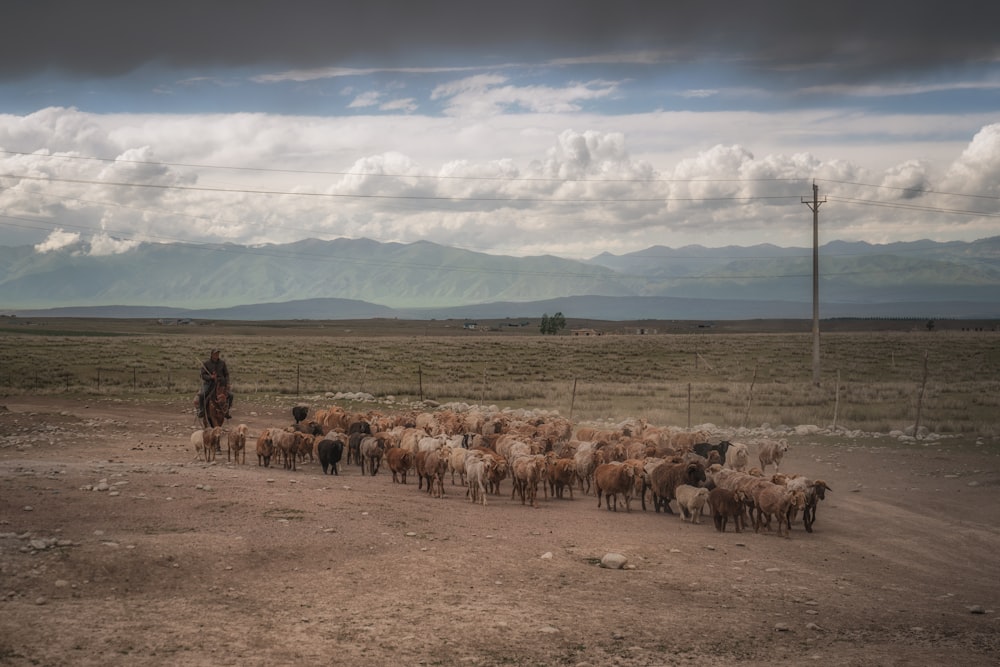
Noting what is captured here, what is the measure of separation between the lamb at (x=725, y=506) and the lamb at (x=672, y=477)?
1.18 metres

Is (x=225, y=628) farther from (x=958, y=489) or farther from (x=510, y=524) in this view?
(x=958, y=489)

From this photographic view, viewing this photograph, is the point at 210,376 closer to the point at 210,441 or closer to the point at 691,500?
the point at 210,441

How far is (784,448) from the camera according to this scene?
2014cm

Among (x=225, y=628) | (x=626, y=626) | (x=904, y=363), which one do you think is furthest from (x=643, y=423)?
(x=904, y=363)

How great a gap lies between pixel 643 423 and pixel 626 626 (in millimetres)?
14430

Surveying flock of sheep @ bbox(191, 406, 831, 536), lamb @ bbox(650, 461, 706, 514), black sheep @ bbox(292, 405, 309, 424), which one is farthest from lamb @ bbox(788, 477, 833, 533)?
black sheep @ bbox(292, 405, 309, 424)

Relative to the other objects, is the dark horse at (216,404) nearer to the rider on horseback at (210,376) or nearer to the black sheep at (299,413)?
the rider on horseback at (210,376)

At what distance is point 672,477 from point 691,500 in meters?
0.98

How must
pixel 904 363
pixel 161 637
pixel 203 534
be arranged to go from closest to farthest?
pixel 161 637, pixel 203 534, pixel 904 363

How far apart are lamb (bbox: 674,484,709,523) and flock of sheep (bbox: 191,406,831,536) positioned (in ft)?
0.06

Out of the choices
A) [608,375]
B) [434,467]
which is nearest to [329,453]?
[434,467]

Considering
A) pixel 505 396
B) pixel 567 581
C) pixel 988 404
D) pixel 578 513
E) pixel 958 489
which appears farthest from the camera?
pixel 505 396

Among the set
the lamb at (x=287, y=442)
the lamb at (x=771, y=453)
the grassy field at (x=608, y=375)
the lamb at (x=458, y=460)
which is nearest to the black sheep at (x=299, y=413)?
the lamb at (x=287, y=442)

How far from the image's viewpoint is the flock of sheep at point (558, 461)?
1498cm
